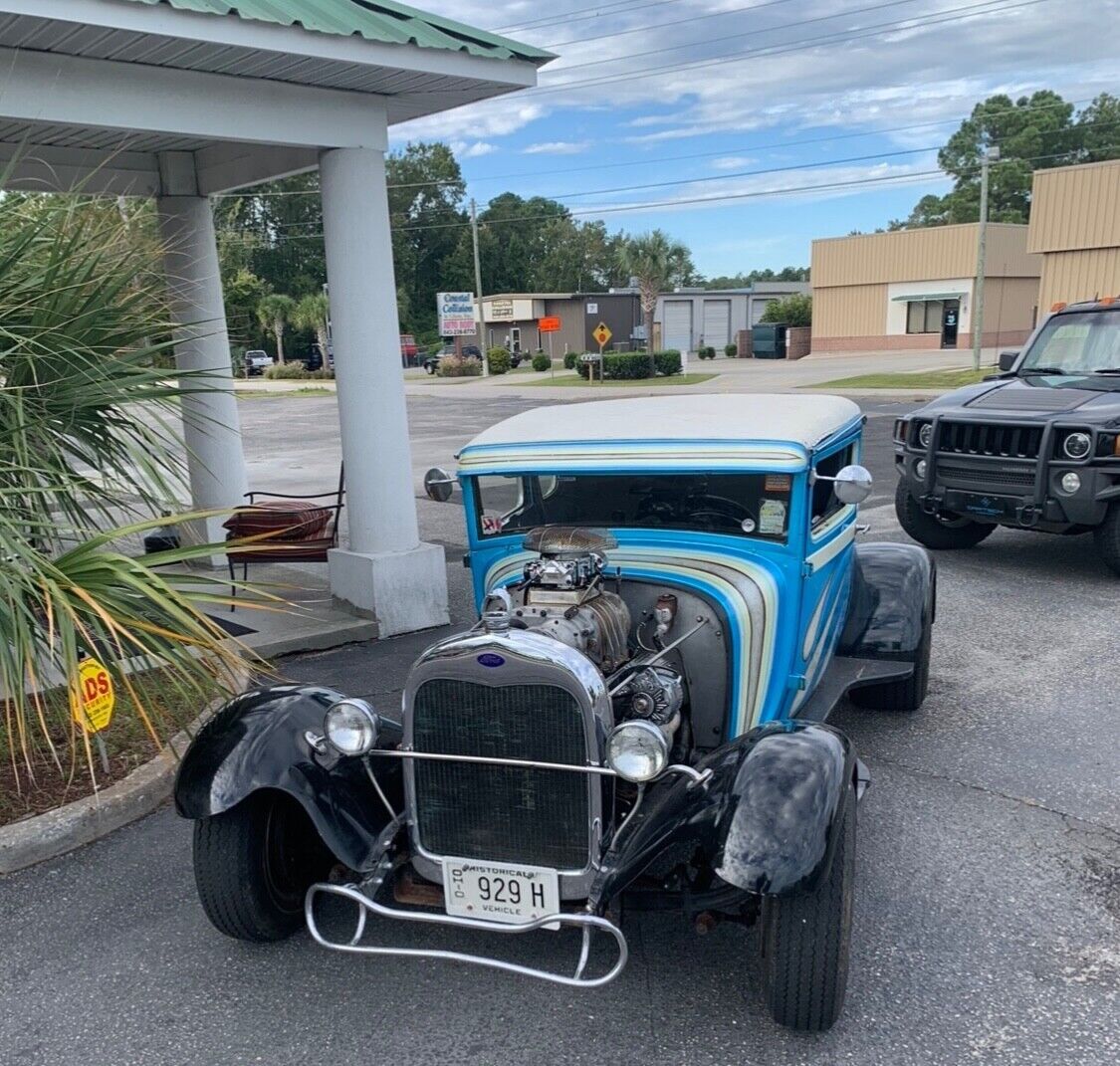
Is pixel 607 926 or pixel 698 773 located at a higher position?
pixel 698 773

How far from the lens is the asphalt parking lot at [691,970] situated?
279 centimetres

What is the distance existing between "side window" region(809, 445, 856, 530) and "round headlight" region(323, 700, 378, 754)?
1.81 meters

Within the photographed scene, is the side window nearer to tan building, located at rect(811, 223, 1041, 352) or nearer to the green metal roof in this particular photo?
the green metal roof

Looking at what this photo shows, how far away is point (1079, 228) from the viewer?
81.6ft

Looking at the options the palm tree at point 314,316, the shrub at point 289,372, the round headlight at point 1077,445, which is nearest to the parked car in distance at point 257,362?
the palm tree at point 314,316

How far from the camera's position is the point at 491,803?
289cm

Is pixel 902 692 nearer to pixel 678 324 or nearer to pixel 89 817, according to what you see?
pixel 89 817

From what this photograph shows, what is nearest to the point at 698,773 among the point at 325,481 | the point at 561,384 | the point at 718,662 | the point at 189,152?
the point at 718,662

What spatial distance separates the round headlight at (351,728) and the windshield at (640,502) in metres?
1.29

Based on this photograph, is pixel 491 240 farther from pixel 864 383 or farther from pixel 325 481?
pixel 325 481

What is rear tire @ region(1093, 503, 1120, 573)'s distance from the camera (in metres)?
7.24

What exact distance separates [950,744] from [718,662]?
5.94ft

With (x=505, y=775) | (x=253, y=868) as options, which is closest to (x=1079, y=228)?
(x=505, y=775)

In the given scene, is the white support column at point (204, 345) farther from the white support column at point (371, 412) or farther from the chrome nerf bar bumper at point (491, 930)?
the chrome nerf bar bumper at point (491, 930)
